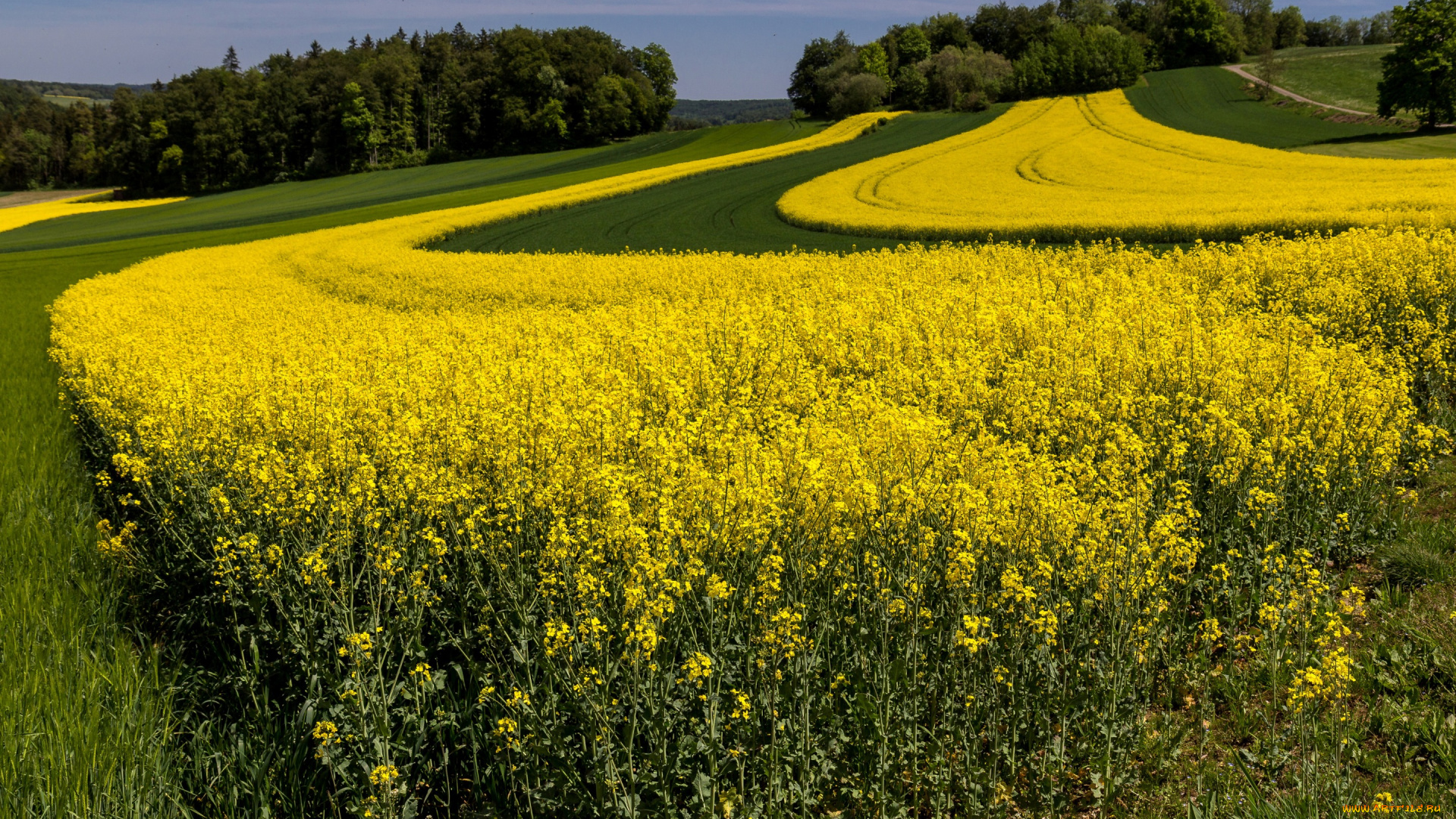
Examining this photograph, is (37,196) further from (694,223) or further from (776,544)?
(776,544)

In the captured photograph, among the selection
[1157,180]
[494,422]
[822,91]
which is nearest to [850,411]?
[494,422]

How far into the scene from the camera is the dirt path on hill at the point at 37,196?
3211 inches

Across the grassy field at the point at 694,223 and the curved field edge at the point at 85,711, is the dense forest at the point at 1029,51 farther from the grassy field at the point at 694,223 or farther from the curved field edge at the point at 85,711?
the curved field edge at the point at 85,711

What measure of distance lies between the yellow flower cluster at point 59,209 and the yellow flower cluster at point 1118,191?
66.7 meters

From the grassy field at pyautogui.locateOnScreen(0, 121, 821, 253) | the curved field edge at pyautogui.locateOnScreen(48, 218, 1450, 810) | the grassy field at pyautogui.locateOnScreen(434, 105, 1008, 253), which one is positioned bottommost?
the curved field edge at pyautogui.locateOnScreen(48, 218, 1450, 810)

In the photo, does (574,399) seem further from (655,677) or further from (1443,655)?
(1443,655)

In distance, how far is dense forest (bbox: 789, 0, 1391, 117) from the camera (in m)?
72.3

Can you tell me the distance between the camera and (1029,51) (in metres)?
78.3

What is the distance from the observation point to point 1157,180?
103 feet

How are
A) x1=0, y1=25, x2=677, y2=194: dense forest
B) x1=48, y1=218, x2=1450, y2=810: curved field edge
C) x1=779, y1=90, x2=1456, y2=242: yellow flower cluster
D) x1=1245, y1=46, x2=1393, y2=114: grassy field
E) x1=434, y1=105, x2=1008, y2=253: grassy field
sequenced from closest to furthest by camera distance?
x1=48, y1=218, x2=1450, y2=810: curved field edge, x1=779, y1=90, x2=1456, y2=242: yellow flower cluster, x1=434, y1=105, x2=1008, y2=253: grassy field, x1=1245, y1=46, x2=1393, y2=114: grassy field, x1=0, y1=25, x2=677, y2=194: dense forest

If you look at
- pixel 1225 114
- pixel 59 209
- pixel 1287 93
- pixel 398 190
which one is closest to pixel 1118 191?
pixel 1225 114

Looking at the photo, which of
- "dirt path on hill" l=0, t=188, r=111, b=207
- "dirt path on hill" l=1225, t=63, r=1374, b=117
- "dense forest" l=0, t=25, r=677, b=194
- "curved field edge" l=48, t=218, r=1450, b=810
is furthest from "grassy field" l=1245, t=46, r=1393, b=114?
"dirt path on hill" l=0, t=188, r=111, b=207

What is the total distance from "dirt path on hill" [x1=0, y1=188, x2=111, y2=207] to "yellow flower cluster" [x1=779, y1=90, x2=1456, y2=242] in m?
85.7

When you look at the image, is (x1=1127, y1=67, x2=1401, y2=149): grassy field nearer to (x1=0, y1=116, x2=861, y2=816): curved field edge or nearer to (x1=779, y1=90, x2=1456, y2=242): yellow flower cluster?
(x1=779, y1=90, x2=1456, y2=242): yellow flower cluster
